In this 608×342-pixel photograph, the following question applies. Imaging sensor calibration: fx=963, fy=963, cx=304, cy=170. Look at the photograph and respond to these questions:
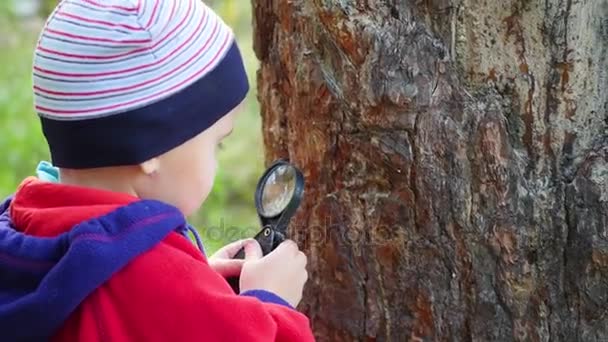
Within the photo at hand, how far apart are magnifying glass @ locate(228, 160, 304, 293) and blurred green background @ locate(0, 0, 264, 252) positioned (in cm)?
180

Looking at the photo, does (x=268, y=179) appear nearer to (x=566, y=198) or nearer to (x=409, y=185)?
(x=409, y=185)

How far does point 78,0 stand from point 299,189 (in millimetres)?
380

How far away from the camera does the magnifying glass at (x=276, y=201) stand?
1.30 metres

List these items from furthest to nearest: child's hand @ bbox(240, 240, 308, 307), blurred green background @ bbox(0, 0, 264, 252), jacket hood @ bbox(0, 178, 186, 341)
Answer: blurred green background @ bbox(0, 0, 264, 252) < child's hand @ bbox(240, 240, 308, 307) < jacket hood @ bbox(0, 178, 186, 341)

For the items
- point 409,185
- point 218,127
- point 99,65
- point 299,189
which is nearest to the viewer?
point 99,65

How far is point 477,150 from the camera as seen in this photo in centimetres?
137

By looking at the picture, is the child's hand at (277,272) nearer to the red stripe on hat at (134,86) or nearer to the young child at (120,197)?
the young child at (120,197)

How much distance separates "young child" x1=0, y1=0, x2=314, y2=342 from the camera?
1.09 metres

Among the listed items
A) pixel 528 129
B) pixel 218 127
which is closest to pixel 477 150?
pixel 528 129

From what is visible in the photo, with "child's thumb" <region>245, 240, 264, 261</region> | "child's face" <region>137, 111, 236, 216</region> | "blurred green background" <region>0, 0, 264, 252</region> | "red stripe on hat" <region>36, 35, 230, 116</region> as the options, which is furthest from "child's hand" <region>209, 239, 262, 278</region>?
"blurred green background" <region>0, 0, 264, 252</region>

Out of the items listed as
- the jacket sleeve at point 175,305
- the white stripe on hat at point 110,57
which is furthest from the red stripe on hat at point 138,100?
the jacket sleeve at point 175,305

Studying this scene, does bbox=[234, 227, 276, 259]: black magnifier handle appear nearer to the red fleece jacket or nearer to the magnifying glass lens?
the magnifying glass lens

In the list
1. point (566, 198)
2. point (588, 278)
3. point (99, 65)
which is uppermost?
point (99, 65)

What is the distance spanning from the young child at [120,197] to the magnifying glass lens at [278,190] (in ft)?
0.59
